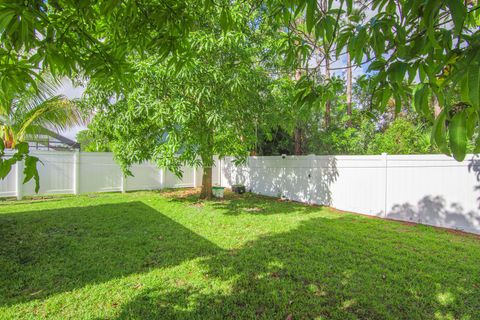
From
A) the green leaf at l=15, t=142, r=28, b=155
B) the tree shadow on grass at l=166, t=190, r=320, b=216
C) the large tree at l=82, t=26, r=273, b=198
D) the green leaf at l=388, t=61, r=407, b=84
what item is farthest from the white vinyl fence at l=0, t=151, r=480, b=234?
the green leaf at l=15, t=142, r=28, b=155

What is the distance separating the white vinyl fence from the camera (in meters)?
4.88

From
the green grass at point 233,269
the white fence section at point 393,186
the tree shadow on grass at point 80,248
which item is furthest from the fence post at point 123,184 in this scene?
the white fence section at point 393,186

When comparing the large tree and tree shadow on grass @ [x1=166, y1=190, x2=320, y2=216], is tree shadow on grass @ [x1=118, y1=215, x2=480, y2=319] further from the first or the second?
the large tree

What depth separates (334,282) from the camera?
293 cm

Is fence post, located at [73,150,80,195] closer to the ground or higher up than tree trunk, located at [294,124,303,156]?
closer to the ground

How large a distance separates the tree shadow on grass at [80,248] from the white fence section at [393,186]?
4.17m

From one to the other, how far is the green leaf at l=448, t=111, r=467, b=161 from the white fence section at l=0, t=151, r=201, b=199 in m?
9.28

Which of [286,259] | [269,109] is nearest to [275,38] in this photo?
[269,109]

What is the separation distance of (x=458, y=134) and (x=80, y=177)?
1044 cm

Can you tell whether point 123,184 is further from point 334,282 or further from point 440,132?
point 440,132

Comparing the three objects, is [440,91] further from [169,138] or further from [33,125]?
[33,125]

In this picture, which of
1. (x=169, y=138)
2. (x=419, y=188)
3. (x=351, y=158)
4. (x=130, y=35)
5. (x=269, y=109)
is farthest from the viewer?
(x=269, y=109)

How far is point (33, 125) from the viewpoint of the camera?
21.0 ft

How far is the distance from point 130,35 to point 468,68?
1.87 m
